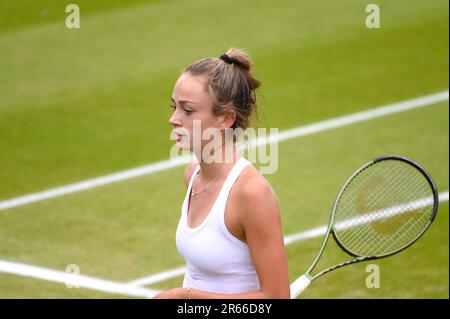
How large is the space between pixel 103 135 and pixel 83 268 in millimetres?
3017

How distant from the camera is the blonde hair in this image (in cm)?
480

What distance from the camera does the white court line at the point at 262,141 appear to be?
970 centimetres

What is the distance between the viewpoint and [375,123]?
11.5 metres

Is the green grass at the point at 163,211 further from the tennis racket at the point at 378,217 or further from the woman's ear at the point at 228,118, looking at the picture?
the woman's ear at the point at 228,118

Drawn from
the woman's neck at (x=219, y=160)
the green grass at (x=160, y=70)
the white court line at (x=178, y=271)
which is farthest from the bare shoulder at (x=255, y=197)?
the green grass at (x=160, y=70)

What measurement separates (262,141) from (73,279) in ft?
11.8

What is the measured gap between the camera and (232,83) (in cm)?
486

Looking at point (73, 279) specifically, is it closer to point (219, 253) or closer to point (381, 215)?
point (381, 215)

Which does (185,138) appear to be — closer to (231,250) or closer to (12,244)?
(231,250)

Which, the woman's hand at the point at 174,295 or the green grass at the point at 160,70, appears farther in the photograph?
the green grass at the point at 160,70

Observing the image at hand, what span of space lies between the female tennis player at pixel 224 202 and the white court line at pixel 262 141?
4.99m

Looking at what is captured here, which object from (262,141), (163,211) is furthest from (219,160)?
(262,141)

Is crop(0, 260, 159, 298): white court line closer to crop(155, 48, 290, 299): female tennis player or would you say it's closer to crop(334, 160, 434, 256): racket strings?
crop(334, 160, 434, 256): racket strings
